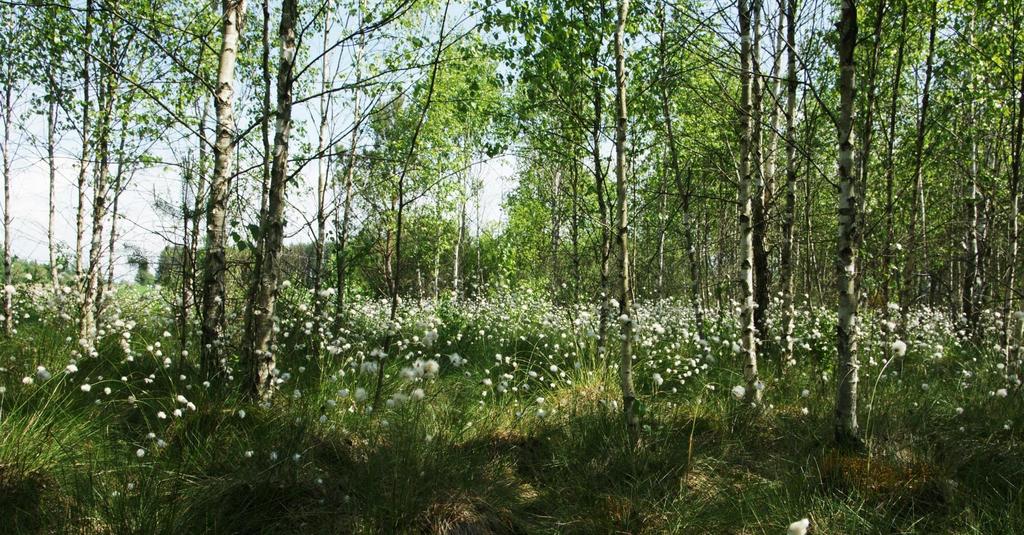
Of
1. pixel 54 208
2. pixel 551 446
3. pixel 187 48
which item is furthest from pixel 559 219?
pixel 551 446

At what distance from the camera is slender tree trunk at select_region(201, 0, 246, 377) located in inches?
191

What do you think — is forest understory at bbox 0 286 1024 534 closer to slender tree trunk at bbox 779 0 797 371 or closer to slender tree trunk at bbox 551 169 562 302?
slender tree trunk at bbox 779 0 797 371

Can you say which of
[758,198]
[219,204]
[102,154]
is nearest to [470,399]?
[219,204]

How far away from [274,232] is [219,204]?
96cm

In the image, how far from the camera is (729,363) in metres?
6.96

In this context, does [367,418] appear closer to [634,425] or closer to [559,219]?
[634,425]

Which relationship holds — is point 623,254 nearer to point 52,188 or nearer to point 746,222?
point 746,222

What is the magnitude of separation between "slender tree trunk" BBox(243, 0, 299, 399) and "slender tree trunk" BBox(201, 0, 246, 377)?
60 centimetres

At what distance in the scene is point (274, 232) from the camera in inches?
170

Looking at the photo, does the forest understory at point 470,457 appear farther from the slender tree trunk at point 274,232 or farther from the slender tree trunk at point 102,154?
the slender tree trunk at point 102,154

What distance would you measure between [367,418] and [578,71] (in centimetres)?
399

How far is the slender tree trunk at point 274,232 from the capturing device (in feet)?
14.2

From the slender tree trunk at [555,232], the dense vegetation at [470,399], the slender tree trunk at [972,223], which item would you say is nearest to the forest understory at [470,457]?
the dense vegetation at [470,399]

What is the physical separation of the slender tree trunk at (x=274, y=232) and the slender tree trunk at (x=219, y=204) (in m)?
0.60
